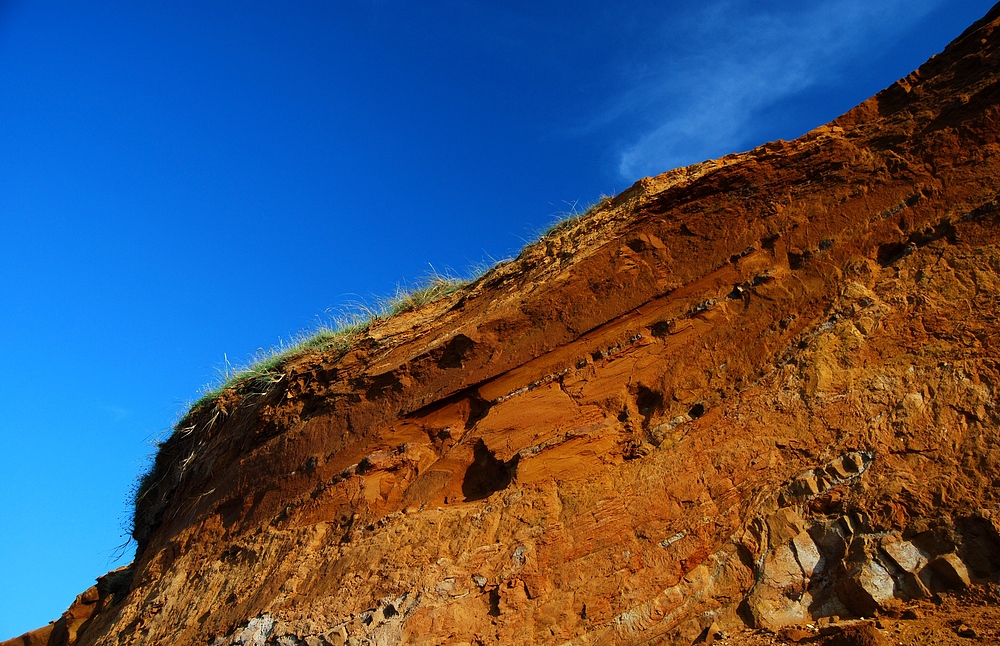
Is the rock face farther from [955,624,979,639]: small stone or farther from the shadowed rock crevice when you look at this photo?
[955,624,979,639]: small stone

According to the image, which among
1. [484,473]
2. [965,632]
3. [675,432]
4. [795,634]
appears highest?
[484,473]

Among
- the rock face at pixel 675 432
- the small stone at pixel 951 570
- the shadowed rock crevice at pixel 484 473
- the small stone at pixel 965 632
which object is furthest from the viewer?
the shadowed rock crevice at pixel 484 473

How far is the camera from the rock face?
18.0 ft

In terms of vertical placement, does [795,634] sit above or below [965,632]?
above

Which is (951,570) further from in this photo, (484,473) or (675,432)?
(484,473)

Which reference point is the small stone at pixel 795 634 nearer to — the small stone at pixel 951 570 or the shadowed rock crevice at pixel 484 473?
the small stone at pixel 951 570

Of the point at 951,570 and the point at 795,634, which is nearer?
the point at 951,570

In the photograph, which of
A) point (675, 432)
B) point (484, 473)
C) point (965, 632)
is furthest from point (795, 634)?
point (484, 473)

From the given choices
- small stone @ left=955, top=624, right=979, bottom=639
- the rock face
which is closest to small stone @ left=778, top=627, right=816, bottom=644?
the rock face

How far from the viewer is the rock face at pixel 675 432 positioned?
5.48 m

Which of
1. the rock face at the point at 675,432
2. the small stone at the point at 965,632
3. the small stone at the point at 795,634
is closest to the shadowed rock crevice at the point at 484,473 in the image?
the rock face at the point at 675,432

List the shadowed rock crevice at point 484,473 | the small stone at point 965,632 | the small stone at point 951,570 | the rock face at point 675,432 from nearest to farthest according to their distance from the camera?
the small stone at point 965,632, the small stone at point 951,570, the rock face at point 675,432, the shadowed rock crevice at point 484,473

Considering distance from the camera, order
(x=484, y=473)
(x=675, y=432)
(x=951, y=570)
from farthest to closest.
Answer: (x=484, y=473) → (x=675, y=432) → (x=951, y=570)

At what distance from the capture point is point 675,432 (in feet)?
21.4
